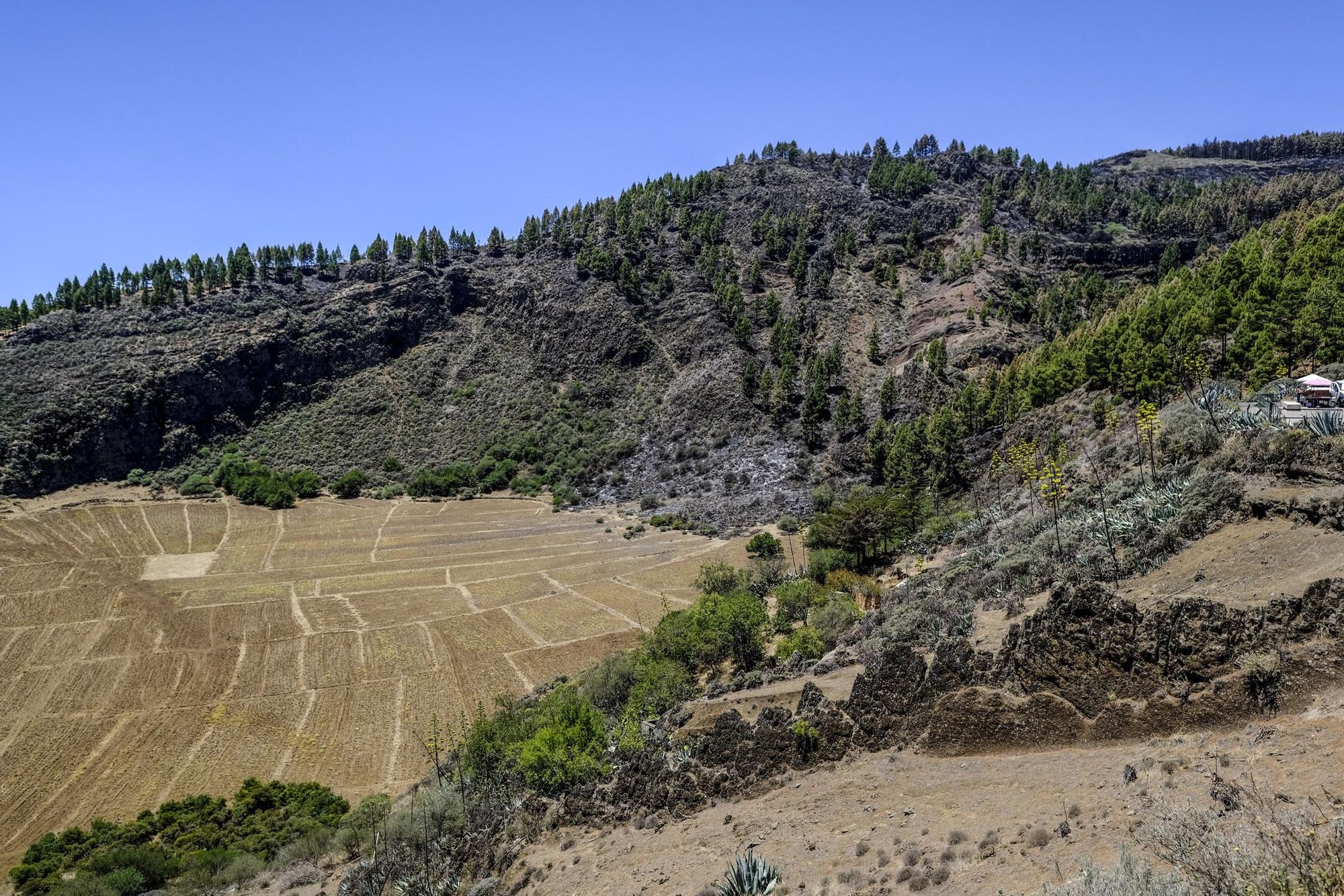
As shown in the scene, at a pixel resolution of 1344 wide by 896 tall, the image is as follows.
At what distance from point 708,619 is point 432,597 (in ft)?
109

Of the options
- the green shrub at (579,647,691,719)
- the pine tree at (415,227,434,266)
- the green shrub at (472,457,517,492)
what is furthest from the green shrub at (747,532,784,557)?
the pine tree at (415,227,434,266)

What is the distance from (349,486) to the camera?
98.2m

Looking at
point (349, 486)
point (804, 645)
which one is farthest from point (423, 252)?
point (804, 645)

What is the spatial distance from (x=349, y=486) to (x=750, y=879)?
96194mm

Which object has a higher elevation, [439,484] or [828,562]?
[439,484]

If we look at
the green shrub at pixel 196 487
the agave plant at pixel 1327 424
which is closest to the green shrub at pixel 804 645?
the agave plant at pixel 1327 424

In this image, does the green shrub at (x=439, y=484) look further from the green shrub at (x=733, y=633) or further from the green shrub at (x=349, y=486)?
the green shrub at (x=733, y=633)

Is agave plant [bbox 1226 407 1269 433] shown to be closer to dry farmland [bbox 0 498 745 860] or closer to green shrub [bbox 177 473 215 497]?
dry farmland [bbox 0 498 745 860]

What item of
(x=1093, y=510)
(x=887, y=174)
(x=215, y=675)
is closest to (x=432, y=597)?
(x=215, y=675)

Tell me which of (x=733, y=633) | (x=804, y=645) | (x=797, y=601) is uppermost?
(x=804, y=645)

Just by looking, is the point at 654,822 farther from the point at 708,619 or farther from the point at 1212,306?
the point at 1212,306

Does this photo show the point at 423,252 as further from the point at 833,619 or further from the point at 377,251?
the point at 833,619

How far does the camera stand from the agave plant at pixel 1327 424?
64.6 feet

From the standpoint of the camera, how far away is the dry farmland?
34.8 metres
